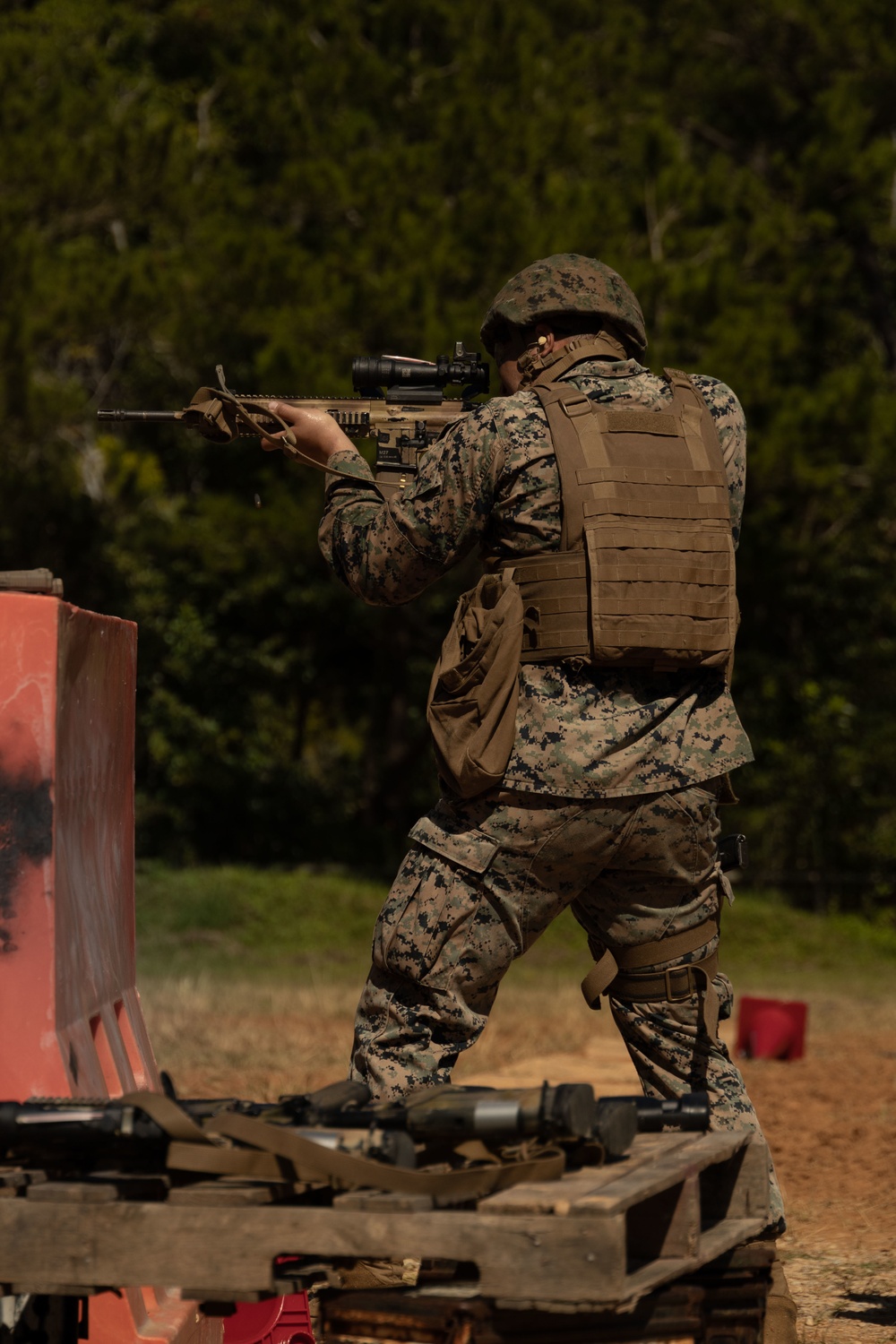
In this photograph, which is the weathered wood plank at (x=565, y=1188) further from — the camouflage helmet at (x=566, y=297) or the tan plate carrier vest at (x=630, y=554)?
the camouflage helmet at (x=566, y=297)

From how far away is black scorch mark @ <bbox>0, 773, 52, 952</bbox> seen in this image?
3.08m

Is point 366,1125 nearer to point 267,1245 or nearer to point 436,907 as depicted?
point 267,1245

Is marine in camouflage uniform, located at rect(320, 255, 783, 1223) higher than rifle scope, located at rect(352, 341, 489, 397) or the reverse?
the reverse

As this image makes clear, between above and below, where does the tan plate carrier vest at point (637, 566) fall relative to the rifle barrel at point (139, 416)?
below

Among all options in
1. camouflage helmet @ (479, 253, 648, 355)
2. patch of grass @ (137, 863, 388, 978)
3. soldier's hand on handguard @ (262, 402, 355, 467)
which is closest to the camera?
camouflage helmet @ (479, 253, 648, 355)

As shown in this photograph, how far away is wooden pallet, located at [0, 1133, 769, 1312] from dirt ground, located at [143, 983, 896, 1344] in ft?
6.14

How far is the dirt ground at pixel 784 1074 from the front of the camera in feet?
15.3

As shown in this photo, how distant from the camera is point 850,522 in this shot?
18.0m

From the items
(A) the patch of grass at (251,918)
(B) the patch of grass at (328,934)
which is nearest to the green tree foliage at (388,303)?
(B) the patch of grass at (328,934)

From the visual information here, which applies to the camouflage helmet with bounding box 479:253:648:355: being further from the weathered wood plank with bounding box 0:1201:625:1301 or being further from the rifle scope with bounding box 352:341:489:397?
the weathered wood plank with bounding box 0:1201:625:1301

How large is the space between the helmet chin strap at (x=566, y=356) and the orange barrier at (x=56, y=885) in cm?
111

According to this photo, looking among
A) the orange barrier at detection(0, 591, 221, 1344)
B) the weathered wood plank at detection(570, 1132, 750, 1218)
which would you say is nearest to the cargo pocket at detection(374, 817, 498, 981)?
the orange barrier at detection(0, 591, 221, 1344)

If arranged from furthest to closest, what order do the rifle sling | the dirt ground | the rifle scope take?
the dirt ground < the rifle scope < the rifle sling

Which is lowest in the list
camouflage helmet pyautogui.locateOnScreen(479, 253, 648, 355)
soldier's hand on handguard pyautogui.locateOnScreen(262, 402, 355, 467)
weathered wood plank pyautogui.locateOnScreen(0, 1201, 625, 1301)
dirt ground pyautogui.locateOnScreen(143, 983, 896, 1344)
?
dirt ground pyautogui.locateOnScreen(143, 983, 896, 1344)
